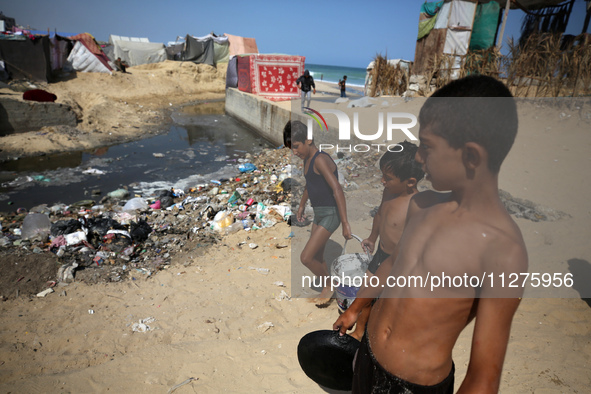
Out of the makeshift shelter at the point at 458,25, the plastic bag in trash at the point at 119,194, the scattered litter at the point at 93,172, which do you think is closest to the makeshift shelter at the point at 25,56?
the scattered litter at the point at 93,172

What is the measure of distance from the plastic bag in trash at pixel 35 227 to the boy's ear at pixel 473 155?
5.59 m

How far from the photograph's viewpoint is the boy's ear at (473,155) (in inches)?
35.9

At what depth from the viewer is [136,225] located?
15.9 ft

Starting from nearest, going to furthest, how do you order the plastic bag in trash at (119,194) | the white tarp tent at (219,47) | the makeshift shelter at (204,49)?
the plastic bag in trash at (119,194)
the makeshift shelter at (204,49)
the white tarp tent at (219,47)

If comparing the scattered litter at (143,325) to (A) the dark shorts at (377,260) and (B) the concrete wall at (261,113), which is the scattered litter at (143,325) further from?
(B) the concrete wall at (261,113)

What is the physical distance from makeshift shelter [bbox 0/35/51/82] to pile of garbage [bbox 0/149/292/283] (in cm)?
1149

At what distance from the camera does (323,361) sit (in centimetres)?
180

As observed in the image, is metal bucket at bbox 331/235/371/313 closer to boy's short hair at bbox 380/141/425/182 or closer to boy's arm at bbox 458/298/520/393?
boy's short hair at bbox 380/141/425/182

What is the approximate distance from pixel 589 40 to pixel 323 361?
1006 cm

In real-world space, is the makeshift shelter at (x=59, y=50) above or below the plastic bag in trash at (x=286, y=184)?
above

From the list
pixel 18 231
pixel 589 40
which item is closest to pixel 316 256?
pixel 18 231

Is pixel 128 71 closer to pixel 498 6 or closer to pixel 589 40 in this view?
pixel 498 6

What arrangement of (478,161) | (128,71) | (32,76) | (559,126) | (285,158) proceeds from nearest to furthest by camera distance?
(478,161), (559,126), (285,158), (32,76), (128,71)

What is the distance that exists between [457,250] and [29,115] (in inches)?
504
